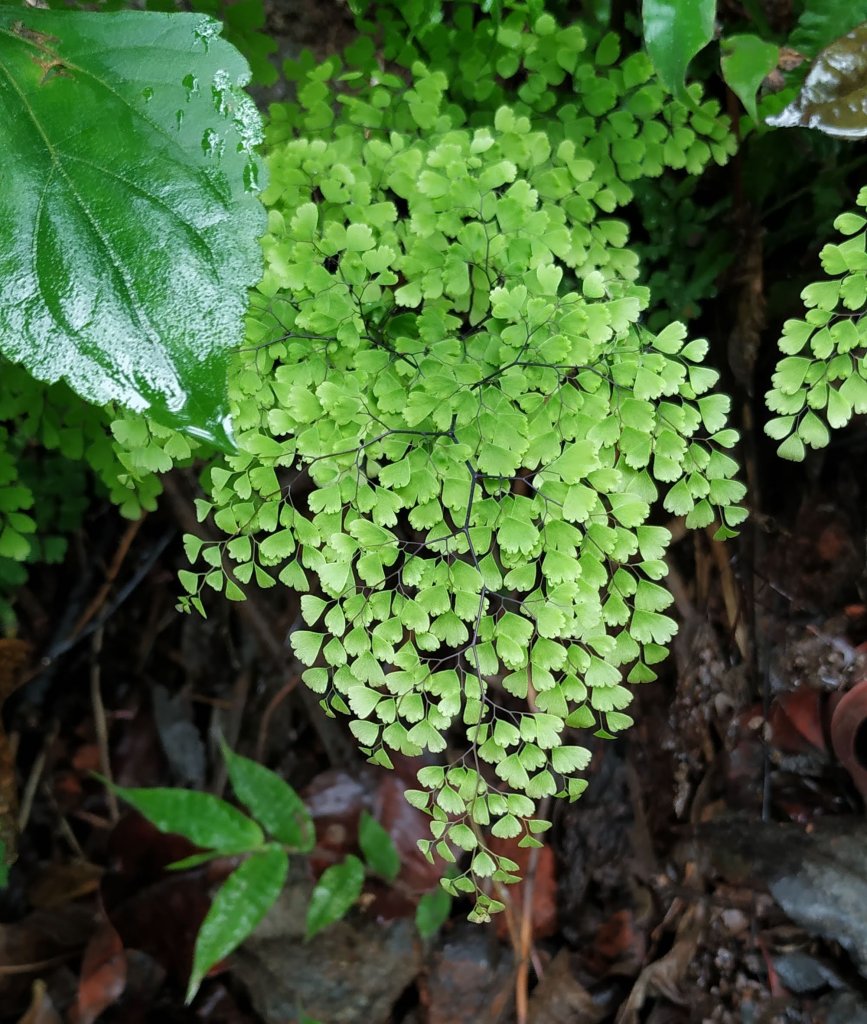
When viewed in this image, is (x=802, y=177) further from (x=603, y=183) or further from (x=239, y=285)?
(x=239, y=285)

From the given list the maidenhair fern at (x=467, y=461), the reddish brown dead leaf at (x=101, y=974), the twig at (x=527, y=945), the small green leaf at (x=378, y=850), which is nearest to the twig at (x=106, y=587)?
the reddish brown dead leaf at (x=101, y=974)

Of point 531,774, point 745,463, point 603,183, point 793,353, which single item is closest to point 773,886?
point 531,774

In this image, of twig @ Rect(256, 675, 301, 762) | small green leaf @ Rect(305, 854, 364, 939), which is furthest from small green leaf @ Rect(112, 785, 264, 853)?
twig @ Rect(256, 675, 301, 762)

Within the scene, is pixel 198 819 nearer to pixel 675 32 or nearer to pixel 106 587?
pixel 106 587

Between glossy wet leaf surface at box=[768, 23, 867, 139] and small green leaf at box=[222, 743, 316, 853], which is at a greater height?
glossy wet leaf surface at box=[768, 23, 867, 139]

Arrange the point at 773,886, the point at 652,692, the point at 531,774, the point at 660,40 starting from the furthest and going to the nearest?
the point at 652,692 → the point at 773,886 → the point at 531,774 → the point at 660,40

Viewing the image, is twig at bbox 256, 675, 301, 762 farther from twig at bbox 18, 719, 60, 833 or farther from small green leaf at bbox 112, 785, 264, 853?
twig at bbox 18, 719, 60, 833

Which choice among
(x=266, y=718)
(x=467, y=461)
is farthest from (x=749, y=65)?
(x=266, y=718)
